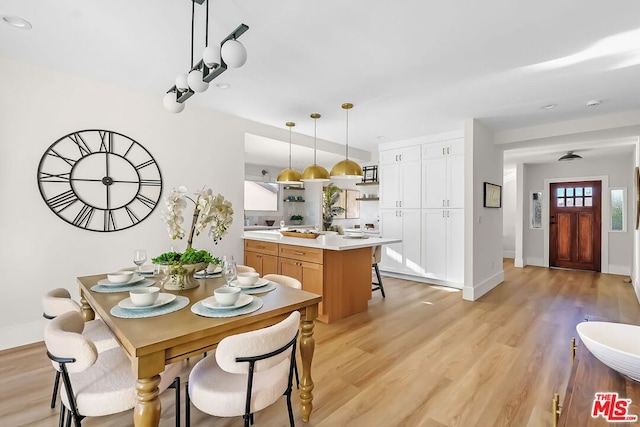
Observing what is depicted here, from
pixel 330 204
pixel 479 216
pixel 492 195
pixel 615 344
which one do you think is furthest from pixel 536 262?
pixel 615 344

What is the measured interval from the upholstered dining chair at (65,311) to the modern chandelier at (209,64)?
1364mm

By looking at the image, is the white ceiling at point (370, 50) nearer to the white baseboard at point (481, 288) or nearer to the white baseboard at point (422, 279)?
the white baseboard at point (481, 288)

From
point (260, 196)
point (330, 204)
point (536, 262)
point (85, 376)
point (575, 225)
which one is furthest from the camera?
point (330, 204)

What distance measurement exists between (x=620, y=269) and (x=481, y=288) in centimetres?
392

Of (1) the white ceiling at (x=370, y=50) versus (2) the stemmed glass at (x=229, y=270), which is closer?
(2) the stemmed glass at (x=229, y=270)

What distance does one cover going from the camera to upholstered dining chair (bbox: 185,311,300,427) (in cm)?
128

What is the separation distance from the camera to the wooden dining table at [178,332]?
1.19 meters

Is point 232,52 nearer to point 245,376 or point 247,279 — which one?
point 247,279

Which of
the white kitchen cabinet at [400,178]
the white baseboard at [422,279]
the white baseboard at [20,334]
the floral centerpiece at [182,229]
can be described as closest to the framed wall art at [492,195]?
the white kitchen cabinet at [400,178]

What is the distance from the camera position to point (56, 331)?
1302 millimetres

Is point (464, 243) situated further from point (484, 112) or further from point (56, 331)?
point (56, 331)

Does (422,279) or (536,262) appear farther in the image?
(536,262)

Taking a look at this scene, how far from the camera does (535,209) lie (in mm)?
7125

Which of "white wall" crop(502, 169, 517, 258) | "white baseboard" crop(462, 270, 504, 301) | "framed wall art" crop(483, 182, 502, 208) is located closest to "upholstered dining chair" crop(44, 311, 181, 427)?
"white baseboard" crop(462, 270, 504, 301)
